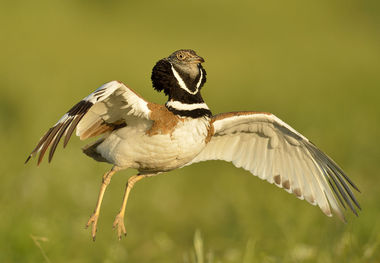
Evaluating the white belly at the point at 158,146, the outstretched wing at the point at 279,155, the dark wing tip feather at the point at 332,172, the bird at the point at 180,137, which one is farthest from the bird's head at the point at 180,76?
the dark wing tip feather at the point at 332,172

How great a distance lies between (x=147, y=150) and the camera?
5.56 m

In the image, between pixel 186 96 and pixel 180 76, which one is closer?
pixel 186 96

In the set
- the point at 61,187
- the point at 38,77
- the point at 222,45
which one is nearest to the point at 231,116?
the point at 61,187

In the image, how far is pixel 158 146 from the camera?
5.52m

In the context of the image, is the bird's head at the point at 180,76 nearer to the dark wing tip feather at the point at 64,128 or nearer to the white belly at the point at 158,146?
the white belly at the point at 158,146

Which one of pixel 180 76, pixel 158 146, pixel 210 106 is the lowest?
pixel 210 106

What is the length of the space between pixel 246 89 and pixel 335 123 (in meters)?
5.22

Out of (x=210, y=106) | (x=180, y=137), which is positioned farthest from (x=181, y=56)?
(x=210, y=106)

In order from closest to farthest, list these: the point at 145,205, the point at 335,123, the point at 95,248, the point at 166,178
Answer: the point at 95,248 → the point at 145,205 → the point at 166,178 → the point at 335,123

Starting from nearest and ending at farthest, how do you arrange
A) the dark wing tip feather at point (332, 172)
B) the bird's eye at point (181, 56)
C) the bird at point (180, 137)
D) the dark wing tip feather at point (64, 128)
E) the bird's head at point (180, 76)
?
the dark wing tip feather at point (64, 128) < the bird at point (180, 137) < the bird's head at point (180, 76) < the bird's eye at point (181, 56) < the dark wing tip feather at point (332, 172)

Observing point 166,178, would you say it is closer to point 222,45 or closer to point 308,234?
point 308,234

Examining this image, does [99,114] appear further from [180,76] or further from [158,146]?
[180,76]

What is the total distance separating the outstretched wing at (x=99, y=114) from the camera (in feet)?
16.3

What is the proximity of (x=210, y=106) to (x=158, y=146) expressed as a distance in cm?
1142
